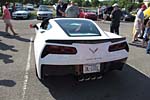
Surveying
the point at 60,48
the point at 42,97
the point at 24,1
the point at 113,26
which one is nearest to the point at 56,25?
the point at 60,48

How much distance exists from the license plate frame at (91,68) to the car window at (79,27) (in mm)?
889

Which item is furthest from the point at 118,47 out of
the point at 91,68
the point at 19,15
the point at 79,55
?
the point at 19,15

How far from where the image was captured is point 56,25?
6.48 m

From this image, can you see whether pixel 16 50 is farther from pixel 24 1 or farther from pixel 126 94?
pixel 24 1

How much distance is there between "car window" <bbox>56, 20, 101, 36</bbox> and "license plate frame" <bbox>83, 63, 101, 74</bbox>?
89 centimetres

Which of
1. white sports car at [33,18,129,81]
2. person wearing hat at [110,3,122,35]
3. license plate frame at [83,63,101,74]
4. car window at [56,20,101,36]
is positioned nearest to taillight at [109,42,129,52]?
white sports car at [33,18,129,81]

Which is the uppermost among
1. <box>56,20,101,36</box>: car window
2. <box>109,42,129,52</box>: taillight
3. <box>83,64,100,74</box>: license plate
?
<box>56,20,101,36</box>: car window

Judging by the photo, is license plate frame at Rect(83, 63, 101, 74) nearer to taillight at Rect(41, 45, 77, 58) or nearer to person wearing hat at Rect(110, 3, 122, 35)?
taillight at Rect(41, 45, 77, 58)

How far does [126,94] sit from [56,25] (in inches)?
89.3

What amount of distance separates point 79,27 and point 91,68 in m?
1.31

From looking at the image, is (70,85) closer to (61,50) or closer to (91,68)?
(91,68)

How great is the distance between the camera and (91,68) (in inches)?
214

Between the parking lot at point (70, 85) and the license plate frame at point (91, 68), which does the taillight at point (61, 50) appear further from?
the parking lot at point (70, 85)

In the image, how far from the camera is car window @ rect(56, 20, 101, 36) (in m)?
6.12
